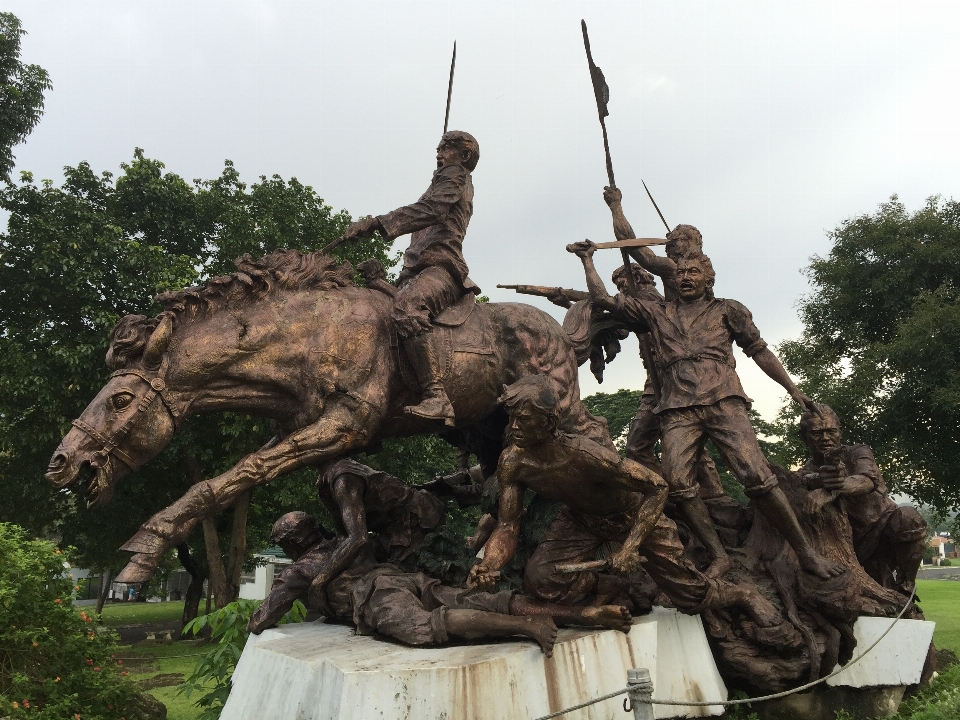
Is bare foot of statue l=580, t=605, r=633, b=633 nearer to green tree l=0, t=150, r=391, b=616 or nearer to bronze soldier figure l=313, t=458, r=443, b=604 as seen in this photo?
bronze soldier figure l=313, t=458, r=443, b=604

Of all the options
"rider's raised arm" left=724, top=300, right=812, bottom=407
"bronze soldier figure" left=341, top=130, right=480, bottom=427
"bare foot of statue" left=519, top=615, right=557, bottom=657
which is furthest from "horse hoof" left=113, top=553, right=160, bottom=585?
"rider's raised arm" left=724, top=300, right=812, bottom=407

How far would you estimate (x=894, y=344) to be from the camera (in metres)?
17.0

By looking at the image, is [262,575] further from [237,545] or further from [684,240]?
[684,240]

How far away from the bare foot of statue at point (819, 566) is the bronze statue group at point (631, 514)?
14 millimetres

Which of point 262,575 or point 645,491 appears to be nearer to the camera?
point 645,491

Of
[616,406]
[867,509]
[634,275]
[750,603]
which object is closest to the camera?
[750,603]

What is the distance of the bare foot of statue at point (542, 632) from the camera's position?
4.29 m

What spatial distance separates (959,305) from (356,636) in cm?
1605

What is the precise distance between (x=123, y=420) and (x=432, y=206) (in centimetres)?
A: 263

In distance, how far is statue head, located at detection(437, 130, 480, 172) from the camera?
20.3 feet

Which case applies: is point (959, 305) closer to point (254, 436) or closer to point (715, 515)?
point (715, 515)

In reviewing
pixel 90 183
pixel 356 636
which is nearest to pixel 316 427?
pixel 356 636

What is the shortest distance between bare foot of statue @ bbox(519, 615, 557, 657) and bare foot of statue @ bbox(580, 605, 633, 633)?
0.27 metres

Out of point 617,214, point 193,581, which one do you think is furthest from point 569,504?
point 193,581
